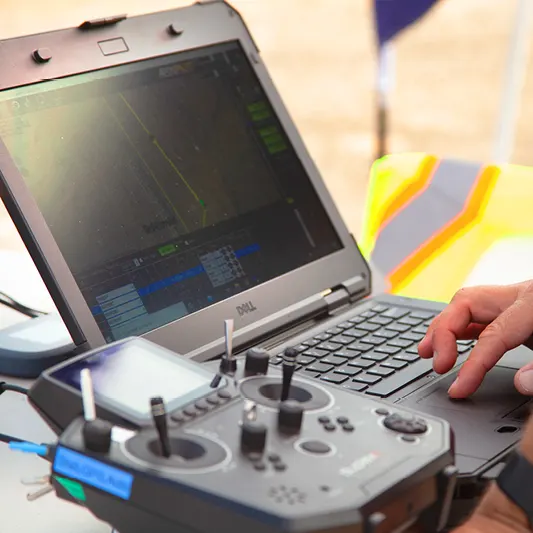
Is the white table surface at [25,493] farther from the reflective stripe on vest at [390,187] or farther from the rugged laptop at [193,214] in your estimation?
the reflective stripe on vest at [390,187]

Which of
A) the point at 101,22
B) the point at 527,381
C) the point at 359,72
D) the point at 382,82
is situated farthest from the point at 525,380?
the point at 359,72

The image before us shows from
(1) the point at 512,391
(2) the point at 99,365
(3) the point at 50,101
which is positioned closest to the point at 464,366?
(1) the point at 512,391

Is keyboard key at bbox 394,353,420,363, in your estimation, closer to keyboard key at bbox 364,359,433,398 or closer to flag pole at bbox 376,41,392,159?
keyboard key at bbox 364,359,433,398

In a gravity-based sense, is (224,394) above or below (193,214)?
below

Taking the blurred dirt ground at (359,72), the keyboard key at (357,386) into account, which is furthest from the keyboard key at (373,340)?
the blurred dirt ground at (359,72)

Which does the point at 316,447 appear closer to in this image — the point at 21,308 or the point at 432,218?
the point at 21,308

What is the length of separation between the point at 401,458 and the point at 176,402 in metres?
0.16

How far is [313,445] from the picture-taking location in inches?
23.6

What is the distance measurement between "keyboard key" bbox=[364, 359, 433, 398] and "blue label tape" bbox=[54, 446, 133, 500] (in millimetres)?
365

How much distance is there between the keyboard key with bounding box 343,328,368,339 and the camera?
1.01 metres

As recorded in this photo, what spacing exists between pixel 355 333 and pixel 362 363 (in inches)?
3.4

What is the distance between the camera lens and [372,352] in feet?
3.18

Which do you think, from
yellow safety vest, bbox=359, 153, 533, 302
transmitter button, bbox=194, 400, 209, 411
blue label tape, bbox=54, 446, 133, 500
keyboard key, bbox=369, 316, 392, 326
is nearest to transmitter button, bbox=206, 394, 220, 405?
transmitter button, bbox=194, 400, 209, 411

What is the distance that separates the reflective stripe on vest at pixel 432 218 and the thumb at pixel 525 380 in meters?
0.58
